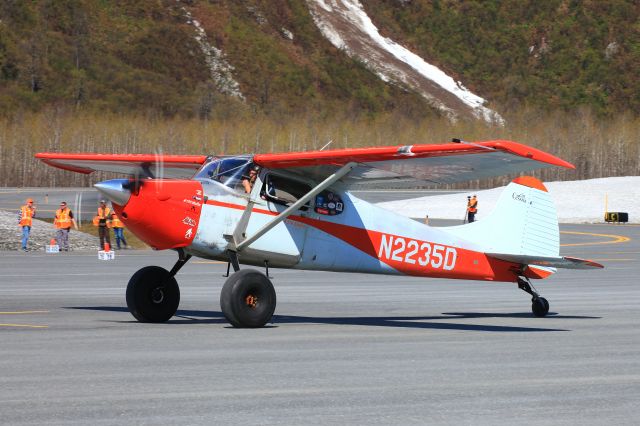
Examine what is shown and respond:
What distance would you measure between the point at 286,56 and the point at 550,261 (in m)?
127

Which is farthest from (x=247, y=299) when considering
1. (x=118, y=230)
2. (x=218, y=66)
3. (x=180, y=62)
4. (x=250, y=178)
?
(x=218, y=66)

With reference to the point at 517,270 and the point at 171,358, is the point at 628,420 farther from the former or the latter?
the point at 517,270

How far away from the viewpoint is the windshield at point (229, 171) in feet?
49.1

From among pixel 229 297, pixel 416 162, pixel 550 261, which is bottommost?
pixel 229 297

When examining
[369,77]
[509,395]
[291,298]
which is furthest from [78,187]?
[509,395]

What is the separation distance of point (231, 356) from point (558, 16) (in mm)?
155800

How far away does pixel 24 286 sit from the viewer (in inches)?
870

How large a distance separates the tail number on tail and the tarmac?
883 mm

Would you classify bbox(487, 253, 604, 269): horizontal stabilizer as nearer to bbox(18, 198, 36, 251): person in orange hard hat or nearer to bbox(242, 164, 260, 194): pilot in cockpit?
bbox(242, 164, 260, 194): pilot in cockpit

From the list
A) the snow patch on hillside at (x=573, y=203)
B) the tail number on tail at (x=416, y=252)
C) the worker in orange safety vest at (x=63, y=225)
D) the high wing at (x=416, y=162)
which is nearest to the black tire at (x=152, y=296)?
the high wing at (x=416, y=162)

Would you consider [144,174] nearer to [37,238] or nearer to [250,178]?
[250,178]

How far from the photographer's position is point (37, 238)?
120 ft

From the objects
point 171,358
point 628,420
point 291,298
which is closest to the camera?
point 628,420

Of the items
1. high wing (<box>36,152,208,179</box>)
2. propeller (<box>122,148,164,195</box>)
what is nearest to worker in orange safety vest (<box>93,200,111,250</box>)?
high wing (<box>36,152,208,179</box>)
